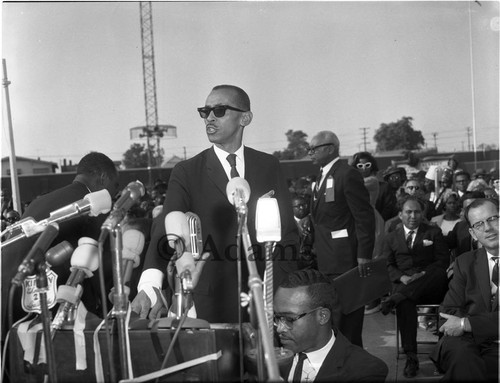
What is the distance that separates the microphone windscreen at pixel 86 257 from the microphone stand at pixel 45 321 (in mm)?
153

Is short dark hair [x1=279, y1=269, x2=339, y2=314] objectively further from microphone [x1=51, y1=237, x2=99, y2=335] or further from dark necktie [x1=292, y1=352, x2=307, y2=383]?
microphone [x1=51, y1=237, x2=99, y2=335]

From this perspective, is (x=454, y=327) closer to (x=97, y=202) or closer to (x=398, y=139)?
(x=97, y=202)

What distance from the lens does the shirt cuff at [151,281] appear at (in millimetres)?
2371

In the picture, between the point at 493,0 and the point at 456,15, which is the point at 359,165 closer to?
the point at 456,15

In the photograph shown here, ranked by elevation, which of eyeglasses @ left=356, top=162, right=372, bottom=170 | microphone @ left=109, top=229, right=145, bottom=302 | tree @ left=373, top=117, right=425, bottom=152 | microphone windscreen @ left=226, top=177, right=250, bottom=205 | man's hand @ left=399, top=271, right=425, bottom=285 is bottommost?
man's hand @ left=399, top=271, right=425, bottom=285

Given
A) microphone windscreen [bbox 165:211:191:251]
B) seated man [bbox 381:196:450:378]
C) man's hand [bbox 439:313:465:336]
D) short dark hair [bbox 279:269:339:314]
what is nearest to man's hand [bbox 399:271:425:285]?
seated man [bbox 381:196:450:378]

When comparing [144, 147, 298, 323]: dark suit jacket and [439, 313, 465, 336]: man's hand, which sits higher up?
[144, 147, 298, 323]: dark suit jacket

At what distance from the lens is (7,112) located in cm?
541

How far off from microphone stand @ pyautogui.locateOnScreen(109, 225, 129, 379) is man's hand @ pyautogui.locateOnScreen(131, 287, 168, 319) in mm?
425

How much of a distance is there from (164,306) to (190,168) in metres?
0.71

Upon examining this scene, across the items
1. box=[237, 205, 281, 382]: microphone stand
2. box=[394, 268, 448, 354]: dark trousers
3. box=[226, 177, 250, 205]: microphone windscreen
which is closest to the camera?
box=[237, 205, 281, 382]: microphone stand

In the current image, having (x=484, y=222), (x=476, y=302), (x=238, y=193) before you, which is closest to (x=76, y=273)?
(x=238, y=193)

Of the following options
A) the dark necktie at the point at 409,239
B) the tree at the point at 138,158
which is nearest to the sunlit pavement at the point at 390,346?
A: the dark necktie at the point at 409,239

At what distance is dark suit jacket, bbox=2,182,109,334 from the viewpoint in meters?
2.48
